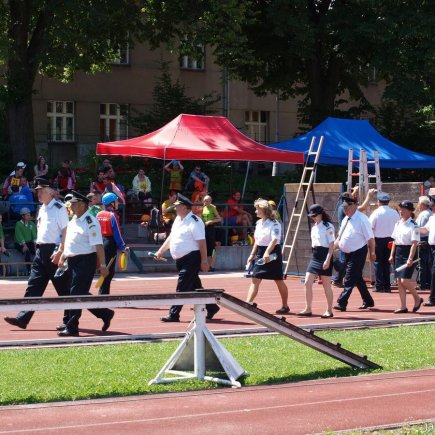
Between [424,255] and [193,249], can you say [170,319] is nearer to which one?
[193,249]

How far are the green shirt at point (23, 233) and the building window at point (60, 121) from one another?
21.7 m

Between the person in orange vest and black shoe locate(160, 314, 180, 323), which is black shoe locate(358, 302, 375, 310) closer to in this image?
black shoe locate(160, 314, 180, 323)

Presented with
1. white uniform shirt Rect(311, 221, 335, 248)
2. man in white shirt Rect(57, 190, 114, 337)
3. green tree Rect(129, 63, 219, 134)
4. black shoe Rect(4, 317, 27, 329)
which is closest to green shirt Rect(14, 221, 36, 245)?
white uniform shirt Rect(311, 221, 335, 248)

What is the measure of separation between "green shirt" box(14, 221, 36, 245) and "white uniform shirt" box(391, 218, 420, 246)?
358 inches

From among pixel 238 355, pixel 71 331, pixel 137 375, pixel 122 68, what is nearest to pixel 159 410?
pixel 137 375

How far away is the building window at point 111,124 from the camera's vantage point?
46.8m

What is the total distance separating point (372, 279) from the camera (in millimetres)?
22141

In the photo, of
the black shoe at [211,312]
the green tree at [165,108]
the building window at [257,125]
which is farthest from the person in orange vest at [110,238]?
the building window at [257,125]

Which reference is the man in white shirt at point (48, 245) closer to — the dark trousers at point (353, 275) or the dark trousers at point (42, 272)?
the dark trousers at point (42, 272)

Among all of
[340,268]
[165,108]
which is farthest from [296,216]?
[165,108]

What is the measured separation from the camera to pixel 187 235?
15195 mm

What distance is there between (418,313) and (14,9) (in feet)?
68.0

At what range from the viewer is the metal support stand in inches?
416

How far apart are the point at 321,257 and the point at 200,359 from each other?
20.2 feet
